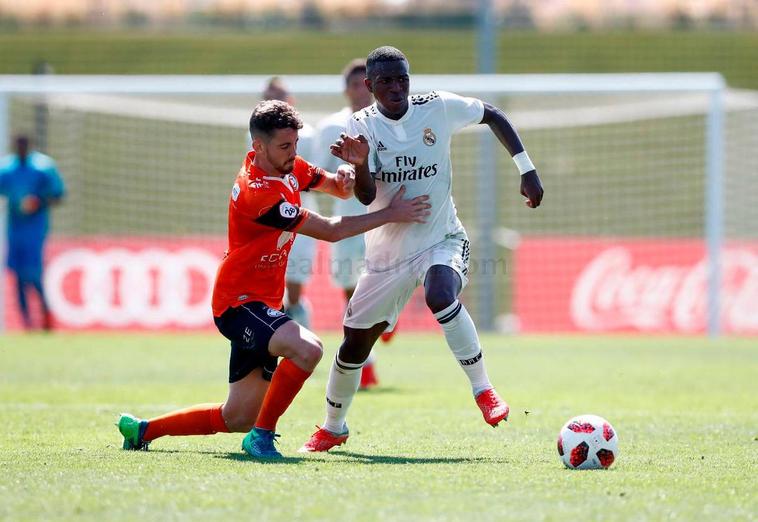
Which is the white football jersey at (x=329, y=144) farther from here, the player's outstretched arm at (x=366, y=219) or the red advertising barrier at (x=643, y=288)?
the red advertising barrier at (x=643, y=288)

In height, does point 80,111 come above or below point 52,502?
above

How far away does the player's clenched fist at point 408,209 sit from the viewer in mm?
6785

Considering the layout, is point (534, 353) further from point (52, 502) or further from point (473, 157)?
point (52, 502)

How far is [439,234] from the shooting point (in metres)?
7.14

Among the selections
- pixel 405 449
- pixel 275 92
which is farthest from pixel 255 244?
pixel 275 92

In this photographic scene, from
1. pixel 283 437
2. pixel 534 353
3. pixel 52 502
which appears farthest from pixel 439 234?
pixel 534 353

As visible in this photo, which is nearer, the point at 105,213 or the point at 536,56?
the point at 105,213

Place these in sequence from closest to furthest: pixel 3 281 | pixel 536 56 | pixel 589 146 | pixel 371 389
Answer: pixel 371 389, pixel 3 281, pixel 589 146, pixel 536 56

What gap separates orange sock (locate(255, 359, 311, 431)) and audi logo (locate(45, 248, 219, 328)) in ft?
36.7

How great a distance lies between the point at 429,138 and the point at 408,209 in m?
0.57

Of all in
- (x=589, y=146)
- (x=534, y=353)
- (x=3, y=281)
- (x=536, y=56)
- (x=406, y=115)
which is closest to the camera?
(x=406, y=115)

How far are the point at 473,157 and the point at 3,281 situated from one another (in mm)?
7733

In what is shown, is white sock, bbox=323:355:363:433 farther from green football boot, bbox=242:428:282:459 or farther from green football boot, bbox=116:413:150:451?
green football boot, bbox=116:413:150:451

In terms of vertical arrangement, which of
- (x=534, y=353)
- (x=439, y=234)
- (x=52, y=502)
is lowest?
(x=534, y=353)
